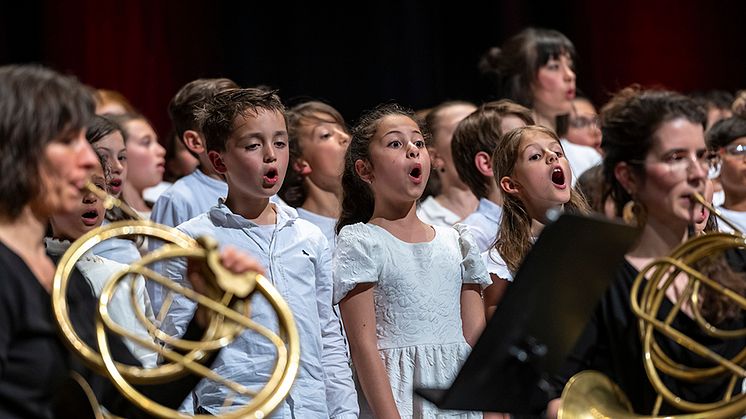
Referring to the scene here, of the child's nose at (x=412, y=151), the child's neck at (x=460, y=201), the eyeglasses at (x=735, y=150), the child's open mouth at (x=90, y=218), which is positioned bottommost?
the child's neck at (x=460, y=201)

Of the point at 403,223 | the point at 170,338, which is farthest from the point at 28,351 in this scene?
the point at 403,223

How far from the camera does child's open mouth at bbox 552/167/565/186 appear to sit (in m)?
3.22

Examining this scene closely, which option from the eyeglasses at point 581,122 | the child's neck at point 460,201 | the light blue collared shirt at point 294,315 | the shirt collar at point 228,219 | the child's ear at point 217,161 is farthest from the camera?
the eyeglasses at point 581,122

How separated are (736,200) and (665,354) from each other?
170cm

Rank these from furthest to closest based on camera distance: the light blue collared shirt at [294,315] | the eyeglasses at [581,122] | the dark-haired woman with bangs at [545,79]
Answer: the eyeglasses at [581,122], the dark-haired woman with bangs at [545,79], the light blue collared shirt at [294,315]

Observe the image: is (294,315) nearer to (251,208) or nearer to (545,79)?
(251,208)

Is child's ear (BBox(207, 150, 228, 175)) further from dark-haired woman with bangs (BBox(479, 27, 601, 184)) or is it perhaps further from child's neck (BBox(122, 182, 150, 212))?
dark-haired woman with bangs (BBox(479, 27, 601, 184))

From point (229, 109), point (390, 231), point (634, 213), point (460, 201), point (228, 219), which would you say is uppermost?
point (229, 109)

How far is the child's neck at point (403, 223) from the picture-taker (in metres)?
3.18

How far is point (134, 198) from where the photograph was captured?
4.36m

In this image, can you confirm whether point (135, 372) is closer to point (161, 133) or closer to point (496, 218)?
point (496, 218)

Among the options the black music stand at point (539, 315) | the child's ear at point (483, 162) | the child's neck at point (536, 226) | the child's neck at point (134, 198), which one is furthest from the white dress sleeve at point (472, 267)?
the child's neck at point (134, 198)

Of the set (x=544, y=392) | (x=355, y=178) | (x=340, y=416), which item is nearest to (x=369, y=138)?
(x=355, y=178)

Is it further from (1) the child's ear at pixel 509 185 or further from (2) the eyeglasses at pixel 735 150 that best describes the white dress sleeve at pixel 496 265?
(2) the eyeglasses at pixel 735 150
